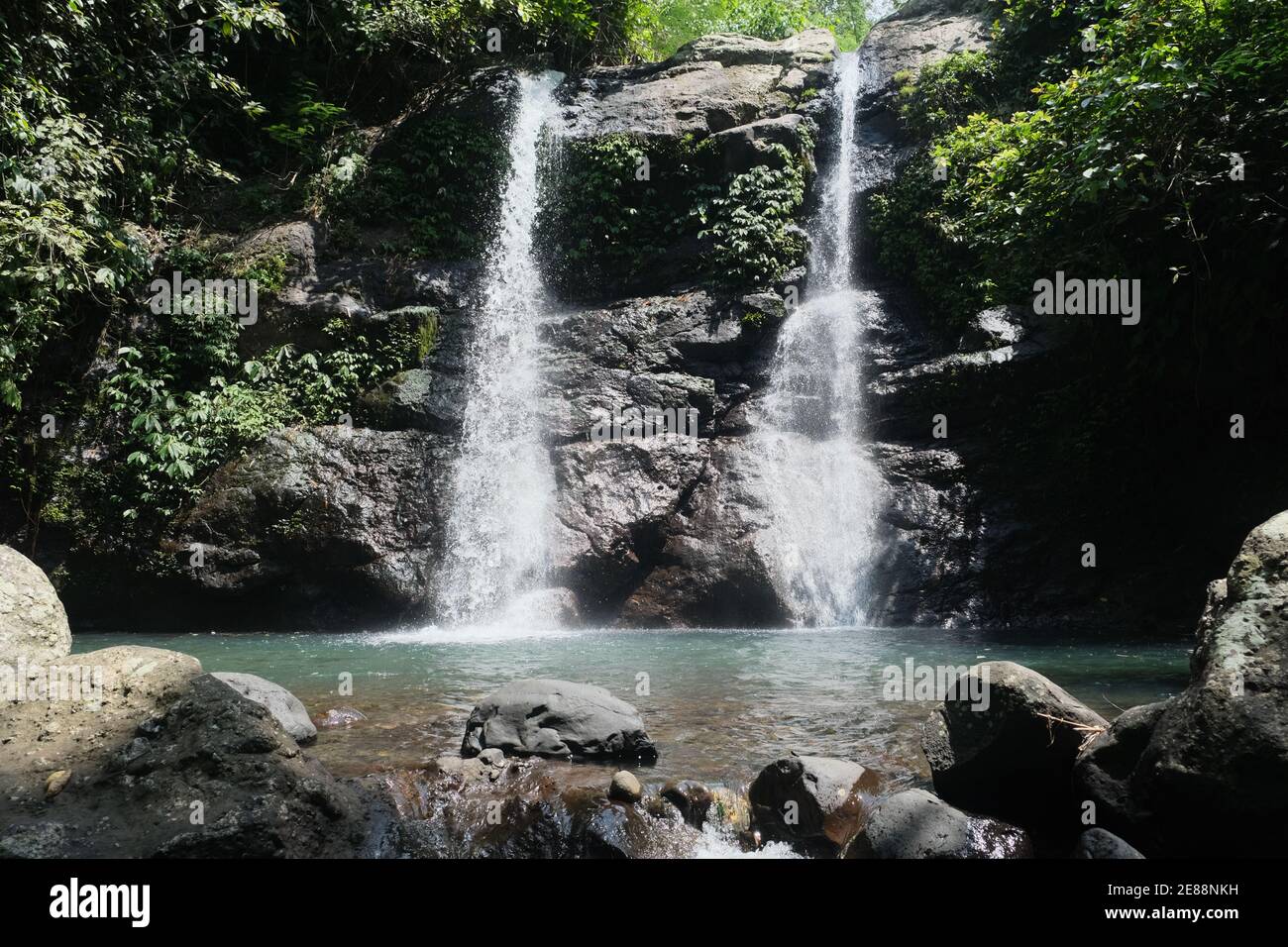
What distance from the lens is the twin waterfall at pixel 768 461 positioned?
12.2 meters

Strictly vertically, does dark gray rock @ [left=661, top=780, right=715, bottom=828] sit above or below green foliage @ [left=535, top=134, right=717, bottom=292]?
below

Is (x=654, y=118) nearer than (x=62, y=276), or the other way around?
(x=62, y=276)

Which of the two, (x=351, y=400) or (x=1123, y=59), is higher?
(x=1123, y=59)

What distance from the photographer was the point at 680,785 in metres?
4.30

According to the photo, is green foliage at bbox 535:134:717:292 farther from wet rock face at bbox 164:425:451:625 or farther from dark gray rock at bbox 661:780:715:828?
dark gray rock at bbox 661:780:715:828

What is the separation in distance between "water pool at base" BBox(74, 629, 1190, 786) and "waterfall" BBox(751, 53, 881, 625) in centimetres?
111

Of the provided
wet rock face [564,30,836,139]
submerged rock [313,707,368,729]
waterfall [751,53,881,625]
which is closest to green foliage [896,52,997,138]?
waterfall [751,53,881,625]

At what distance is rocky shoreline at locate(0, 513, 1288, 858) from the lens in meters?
3.22

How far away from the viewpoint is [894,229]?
15266 mm

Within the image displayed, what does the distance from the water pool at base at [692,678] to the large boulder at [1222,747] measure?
4.09 feet
